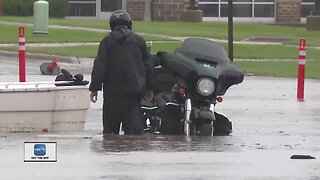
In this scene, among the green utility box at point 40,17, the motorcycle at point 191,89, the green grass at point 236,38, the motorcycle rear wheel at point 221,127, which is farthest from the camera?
the green utility box at point 40,17

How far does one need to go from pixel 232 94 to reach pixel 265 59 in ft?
39.0

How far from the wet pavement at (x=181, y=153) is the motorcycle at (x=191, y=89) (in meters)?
0.29

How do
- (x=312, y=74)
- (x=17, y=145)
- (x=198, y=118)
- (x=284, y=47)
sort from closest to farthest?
1. (x=17, y=145)
2. (x=198, y=118)
3. (x=312, y=74)
4. (x=284, y=47)

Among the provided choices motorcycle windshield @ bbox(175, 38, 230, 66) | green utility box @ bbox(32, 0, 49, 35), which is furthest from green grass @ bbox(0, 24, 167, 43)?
motorcycle windshield @ bbox(175, 38, 230, 66)

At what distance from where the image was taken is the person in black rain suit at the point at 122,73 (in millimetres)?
13312

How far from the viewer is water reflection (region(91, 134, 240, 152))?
486 inches

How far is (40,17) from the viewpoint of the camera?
37594 mm

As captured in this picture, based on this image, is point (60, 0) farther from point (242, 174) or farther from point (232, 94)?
point (242, 174)

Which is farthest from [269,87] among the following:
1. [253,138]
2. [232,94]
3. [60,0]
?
[60,0]

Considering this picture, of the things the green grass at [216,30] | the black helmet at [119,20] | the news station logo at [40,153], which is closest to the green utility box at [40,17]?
the green grass at [216,30]

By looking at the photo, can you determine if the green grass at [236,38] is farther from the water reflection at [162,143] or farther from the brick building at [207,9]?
the water reflection at [162,143]

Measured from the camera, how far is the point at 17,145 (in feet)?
41.2

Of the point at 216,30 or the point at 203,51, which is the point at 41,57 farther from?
the point at 203,51

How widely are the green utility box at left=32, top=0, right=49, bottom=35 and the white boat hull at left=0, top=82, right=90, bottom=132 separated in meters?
23.0
